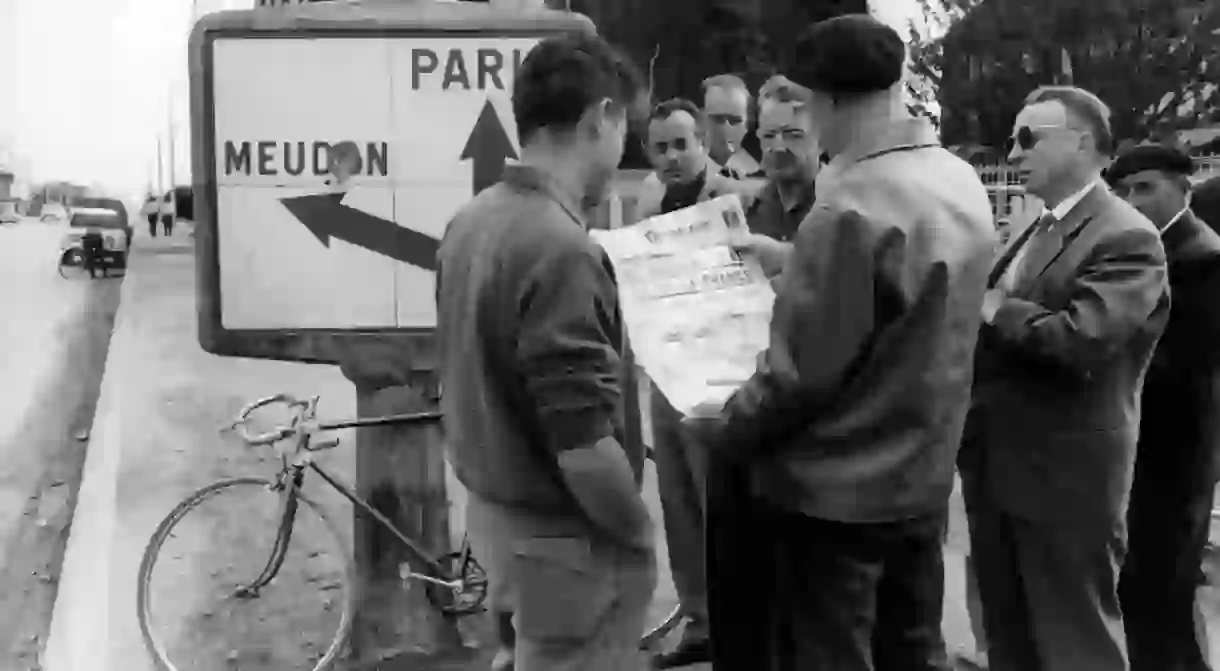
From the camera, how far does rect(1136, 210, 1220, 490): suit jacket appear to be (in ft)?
13.1

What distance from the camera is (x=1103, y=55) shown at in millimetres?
26016

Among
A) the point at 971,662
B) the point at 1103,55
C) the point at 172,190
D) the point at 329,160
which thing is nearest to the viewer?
the point at 329,160

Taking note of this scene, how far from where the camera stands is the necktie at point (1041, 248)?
3328 mm

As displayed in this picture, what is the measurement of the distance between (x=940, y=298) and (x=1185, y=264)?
1792mm

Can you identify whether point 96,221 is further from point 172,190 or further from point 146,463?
point 146,463

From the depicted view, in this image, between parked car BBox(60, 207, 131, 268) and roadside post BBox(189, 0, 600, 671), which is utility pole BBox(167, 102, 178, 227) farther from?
roadside post BBox(189, 0, 600, 671)

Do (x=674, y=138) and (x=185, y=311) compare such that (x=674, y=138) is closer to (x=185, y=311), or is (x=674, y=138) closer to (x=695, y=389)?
(x=695, y=389)

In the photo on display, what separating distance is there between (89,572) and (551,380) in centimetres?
359

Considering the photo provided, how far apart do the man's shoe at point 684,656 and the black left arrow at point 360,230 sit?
159 centimetres

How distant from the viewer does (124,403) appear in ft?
27.7

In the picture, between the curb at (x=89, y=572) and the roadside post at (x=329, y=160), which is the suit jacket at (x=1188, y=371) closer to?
the roadside post at (x=329, y=160)

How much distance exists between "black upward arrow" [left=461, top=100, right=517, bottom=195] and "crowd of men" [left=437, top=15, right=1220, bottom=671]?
0.82 metres

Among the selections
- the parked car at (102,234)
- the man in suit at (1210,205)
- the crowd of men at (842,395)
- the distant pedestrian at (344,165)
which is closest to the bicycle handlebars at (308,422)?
the distant pedestrian at (344,165)

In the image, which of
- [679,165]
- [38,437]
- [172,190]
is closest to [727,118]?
[679,165]
